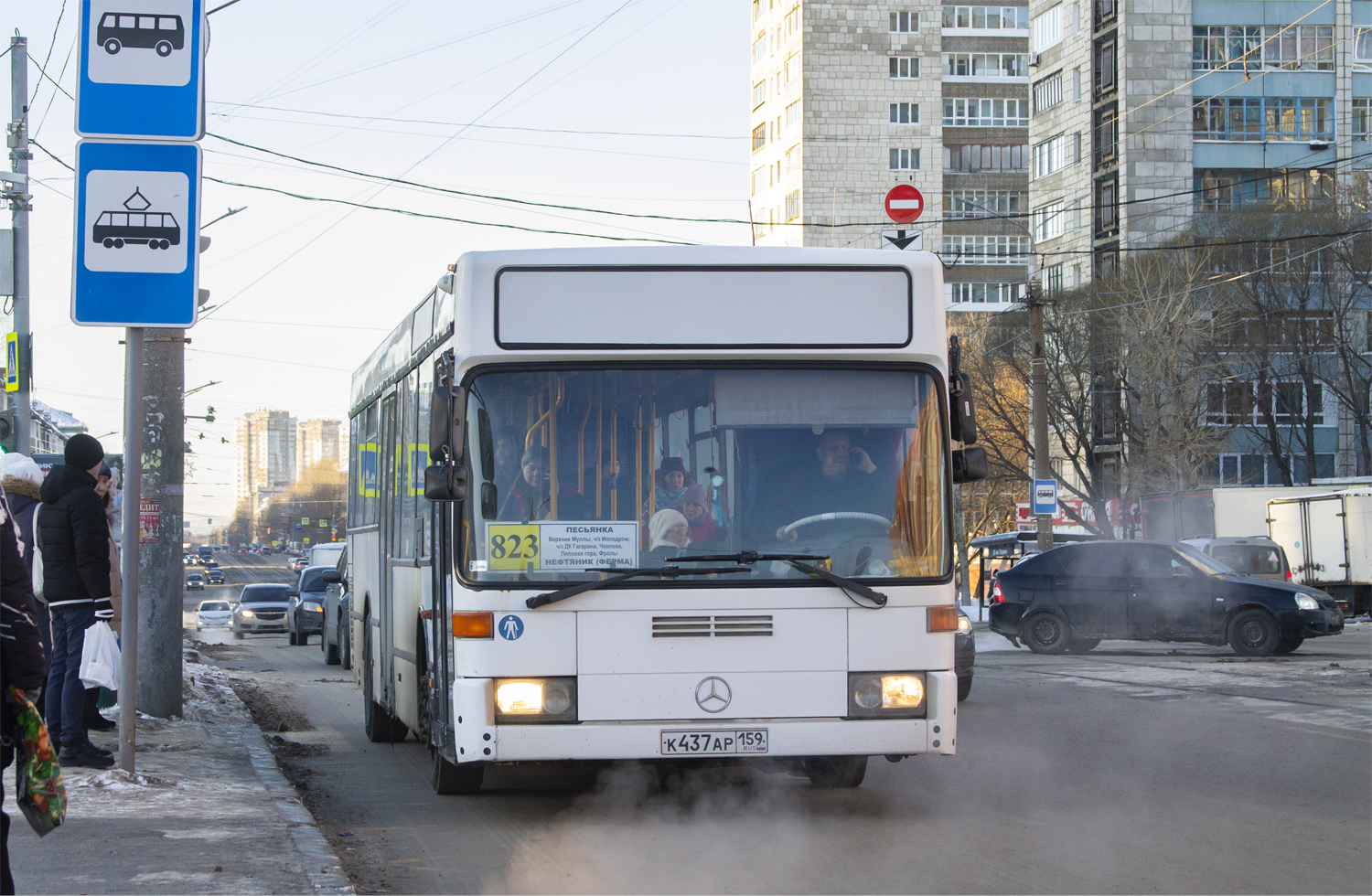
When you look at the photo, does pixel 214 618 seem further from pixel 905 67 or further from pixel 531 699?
pixel 905 67

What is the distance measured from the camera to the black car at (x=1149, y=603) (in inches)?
812

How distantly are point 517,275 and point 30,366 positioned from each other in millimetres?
18428

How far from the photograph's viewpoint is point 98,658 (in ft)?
28.6

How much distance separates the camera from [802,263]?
7461mm

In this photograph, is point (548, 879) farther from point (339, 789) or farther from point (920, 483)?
point (339, 789)

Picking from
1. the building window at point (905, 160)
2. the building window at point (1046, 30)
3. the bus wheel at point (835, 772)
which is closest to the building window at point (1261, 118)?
the building window at point (1046, 30)

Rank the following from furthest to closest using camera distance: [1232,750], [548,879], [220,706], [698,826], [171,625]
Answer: [220,706], [171,625], [1232,750], [698,826], [548,879]

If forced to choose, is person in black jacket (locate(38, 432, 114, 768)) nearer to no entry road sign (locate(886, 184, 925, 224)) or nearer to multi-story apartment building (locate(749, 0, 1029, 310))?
Result: no entry road sign (locate(886, 184, 925, 224))

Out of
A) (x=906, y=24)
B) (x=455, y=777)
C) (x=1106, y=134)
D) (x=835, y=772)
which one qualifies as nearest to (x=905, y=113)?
(x=906, y=24)

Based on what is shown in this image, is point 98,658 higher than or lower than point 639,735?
higher

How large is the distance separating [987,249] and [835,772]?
88250mm

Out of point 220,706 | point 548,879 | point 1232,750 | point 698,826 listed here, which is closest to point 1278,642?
point 1232,750

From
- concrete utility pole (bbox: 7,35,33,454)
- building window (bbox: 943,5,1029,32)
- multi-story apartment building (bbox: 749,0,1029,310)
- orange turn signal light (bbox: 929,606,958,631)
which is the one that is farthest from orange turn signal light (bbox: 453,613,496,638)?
building window (bbox: 943,5,1029,32)

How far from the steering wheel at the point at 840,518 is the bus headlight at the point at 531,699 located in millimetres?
1254
